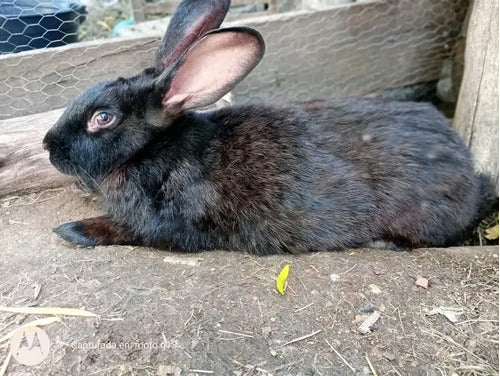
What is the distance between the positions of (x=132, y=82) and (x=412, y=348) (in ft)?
4.63

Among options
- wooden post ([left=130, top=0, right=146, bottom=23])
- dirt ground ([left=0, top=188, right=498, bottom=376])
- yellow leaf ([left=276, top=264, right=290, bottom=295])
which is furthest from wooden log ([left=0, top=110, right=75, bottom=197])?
wooden post ([left=130, top=0, right=146, bottom=23])

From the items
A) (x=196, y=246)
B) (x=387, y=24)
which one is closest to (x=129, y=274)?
(x=196, y=246)

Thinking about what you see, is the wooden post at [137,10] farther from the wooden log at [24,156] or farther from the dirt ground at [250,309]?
the dirt ground at [250,309]

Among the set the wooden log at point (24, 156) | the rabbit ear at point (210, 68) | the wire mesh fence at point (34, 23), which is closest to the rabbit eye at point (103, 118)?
the rabbit ear at point (210, 68)

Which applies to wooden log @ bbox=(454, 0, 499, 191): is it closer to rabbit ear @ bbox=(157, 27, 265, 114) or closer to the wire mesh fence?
rabbit ear @ bbox=(157, 27, 265, 114)

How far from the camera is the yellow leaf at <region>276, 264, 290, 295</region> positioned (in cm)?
209

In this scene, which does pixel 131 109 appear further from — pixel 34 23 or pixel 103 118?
pixel 34 23

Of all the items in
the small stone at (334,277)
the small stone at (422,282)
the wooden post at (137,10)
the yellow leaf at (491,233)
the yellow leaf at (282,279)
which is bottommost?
the yellow leaf at (491,233)

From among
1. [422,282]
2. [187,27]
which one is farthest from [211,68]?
[422,282]

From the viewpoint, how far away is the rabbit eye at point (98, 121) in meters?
2.32

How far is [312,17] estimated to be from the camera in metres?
3.43

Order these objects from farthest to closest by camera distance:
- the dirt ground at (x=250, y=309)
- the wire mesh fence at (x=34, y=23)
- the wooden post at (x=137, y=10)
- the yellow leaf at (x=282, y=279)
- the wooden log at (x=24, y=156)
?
the wooden post at (x=137, y=10), the wire mesh fence at (x=34, y=23), the wooden log at (x=24, y=156), the yellow leaf at (x=282, y=279), the dirt ground at (x=250, y=309)

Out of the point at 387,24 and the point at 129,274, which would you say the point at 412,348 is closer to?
the point at 129,274

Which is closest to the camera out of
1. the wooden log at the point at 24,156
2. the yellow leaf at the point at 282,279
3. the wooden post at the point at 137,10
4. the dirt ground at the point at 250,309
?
the dirt ground at the point at 250,309
